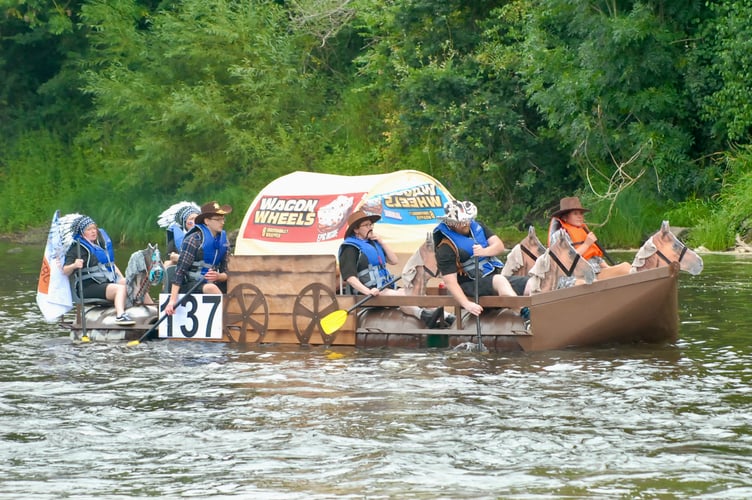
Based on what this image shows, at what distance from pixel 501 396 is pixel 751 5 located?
1678 cm

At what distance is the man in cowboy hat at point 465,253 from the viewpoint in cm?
1327

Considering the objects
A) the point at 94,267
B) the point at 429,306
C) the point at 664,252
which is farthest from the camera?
the point at 94,267

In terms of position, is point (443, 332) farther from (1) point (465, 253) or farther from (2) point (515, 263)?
(2) point (515, 263)

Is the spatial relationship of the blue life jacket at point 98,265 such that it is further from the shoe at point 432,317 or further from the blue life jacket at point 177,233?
the shoe at point 432,317

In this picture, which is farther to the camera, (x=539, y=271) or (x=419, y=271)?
(x=419, y=271)

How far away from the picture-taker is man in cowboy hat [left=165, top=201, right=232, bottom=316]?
14875 mm

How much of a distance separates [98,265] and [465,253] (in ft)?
15.3

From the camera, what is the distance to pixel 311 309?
14.4m

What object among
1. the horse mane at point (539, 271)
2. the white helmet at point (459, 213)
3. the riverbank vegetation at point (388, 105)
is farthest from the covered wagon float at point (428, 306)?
the riverbank vegetation at point (388, 105)

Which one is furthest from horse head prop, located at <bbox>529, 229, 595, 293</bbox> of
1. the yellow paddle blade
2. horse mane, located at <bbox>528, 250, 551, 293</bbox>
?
the yellow paddle blade

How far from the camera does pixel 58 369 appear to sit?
13.4 m

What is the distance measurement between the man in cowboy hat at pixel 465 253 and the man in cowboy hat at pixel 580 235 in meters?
0.77

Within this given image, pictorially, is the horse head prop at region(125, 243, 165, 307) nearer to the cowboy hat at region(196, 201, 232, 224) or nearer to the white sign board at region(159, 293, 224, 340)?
the white sign board at region(159, 293, 224, 340)

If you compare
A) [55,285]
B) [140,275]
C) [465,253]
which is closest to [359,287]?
[465,253]
